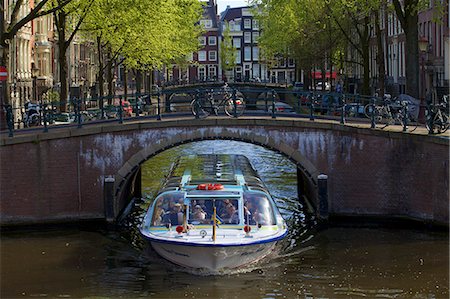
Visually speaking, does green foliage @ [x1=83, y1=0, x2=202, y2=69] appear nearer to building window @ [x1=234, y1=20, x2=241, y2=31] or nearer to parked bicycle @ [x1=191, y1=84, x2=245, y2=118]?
parked bicycle @ [x1=191, y1=84, x2=245, y2=118]

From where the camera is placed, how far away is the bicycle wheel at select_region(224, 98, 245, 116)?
2831 cm

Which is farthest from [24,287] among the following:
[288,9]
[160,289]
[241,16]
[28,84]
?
[241,16]

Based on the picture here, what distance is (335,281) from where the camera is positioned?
67.9ft

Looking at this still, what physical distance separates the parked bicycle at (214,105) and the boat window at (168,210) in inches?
210

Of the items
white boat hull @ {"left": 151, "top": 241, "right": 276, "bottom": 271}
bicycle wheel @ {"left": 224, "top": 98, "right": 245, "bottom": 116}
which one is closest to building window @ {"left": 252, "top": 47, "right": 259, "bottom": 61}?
bicycle wheel @ {"left": 224, "top": 98, "right": 245, "bottom": 116}

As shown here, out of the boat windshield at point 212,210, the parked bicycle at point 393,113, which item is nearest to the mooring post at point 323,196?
the parked bicycle at point 393,113

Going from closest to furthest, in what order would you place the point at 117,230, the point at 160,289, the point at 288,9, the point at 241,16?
the point at 160,289, the point at 117,230, the point at 288,9, the point at 241,16

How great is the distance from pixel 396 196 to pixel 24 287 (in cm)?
1095

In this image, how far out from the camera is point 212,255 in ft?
68.5

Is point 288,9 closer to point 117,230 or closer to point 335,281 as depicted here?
point 117,230

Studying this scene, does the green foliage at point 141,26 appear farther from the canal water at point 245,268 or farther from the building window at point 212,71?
the building window at point 212,71

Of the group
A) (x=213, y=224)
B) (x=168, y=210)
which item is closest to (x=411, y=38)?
(x=168, y=210)

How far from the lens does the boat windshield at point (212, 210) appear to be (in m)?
22.1

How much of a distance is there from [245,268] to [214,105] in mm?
8305
